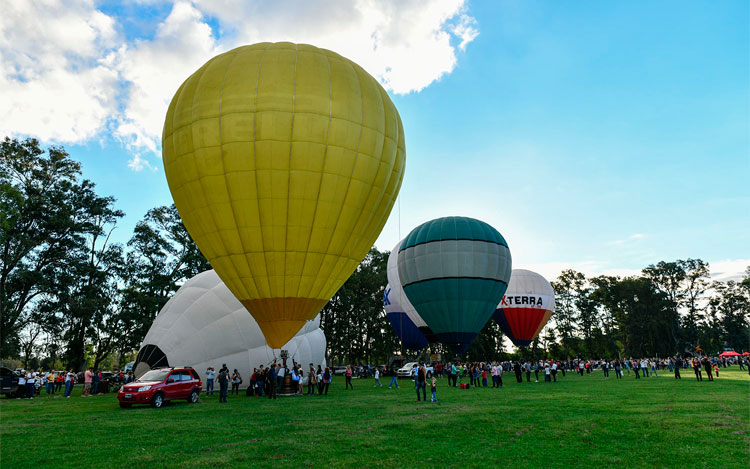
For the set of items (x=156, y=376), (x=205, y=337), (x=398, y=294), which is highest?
(x=398, y=294)

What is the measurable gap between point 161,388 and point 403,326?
3062cm

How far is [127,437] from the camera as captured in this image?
934cm

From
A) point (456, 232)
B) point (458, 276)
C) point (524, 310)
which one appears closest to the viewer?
point (458, 276)

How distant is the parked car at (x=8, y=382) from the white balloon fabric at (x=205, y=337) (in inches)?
199

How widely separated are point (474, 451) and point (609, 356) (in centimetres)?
8784

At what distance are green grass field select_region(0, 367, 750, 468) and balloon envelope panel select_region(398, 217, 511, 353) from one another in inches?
638

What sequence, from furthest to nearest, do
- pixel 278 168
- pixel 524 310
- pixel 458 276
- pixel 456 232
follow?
pixel 524 310 → pixel 456 232 → pixel 458 276 → pixel 278 168

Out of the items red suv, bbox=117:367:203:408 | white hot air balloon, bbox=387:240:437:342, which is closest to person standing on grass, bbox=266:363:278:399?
red suv, bbox=117:367:203:408

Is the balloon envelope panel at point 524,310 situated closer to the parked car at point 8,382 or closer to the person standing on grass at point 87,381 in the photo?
the person standing on grass at point 87,381

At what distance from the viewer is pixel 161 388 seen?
51.2 feet

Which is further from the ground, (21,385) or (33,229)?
(33,229)

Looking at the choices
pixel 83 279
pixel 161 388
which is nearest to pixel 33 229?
pixel 83 279

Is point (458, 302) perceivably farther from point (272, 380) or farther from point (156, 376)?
point (156, 376)

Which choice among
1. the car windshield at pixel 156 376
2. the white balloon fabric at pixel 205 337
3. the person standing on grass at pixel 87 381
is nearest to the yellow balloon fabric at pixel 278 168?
the car windshield at pixel 156 376
